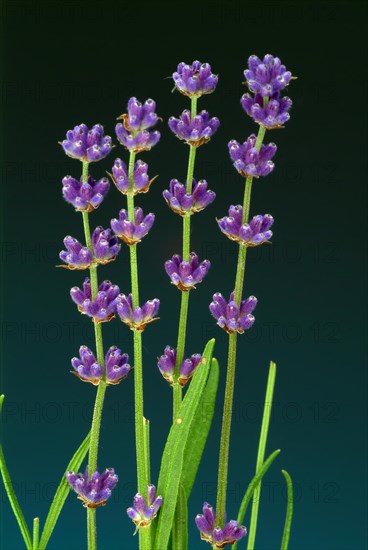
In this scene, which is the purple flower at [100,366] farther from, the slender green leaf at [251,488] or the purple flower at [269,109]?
the purple flower at [269,109]

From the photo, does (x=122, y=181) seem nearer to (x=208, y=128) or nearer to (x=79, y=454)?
(x=208, y=128)

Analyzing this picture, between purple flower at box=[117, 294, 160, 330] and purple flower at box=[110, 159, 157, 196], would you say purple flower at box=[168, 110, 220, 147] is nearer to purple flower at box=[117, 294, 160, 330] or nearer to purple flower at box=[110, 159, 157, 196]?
purple flower at box=[110, 159, 157, 196]

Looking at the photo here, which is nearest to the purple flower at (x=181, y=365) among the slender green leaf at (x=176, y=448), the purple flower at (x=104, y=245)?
the slender green leaf at (x=176, y=448)

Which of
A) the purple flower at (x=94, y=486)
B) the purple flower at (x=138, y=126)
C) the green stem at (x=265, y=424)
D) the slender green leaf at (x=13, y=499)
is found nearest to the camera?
the purple flower at (x=138, y=126)

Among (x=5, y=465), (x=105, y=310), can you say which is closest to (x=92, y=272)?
(x=105, y=310)

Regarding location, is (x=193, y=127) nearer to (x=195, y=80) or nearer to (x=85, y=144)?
(x=195, y=80)

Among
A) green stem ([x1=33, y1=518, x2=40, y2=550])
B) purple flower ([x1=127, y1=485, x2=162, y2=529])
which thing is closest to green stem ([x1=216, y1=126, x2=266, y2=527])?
purple flower ([x1=127, y1=485, x2=162, y2=529])
